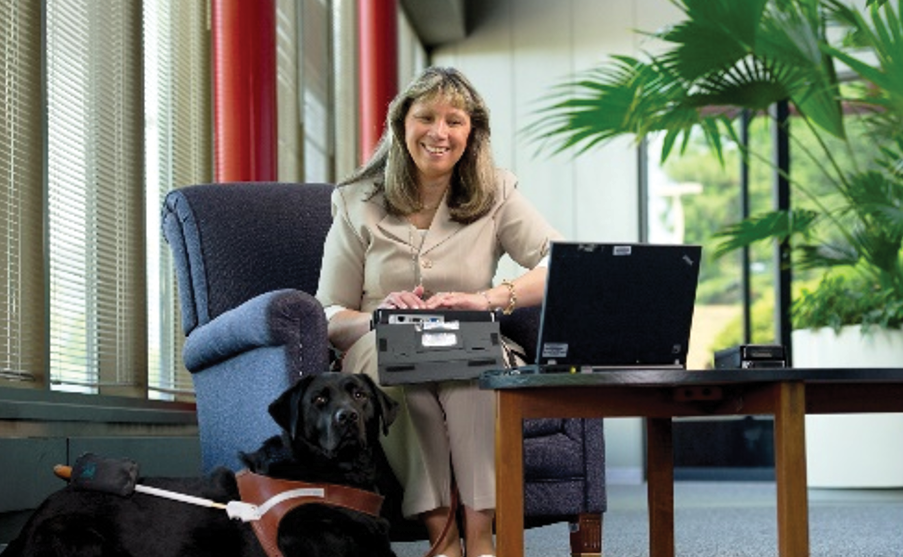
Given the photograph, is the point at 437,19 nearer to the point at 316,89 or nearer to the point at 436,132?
the point at 316,89

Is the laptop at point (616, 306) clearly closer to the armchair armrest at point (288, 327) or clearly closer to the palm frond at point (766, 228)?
the armchair armrest at point (288, 327)

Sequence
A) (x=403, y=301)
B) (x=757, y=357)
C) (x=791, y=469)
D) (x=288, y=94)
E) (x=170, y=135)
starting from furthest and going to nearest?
(x=288, y=94) → (x=170, y=135) → (x=403, y=301) → (x=757, y=357) → (x=791, y=469)

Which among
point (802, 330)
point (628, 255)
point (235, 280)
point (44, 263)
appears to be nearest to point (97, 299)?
point (44, 263)

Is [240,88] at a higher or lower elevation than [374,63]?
lower

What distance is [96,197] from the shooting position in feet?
11.8

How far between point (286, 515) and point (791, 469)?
732 millimetres

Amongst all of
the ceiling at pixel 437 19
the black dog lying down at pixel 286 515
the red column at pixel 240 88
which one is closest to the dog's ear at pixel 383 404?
the black dog lying down at pixel 286 515

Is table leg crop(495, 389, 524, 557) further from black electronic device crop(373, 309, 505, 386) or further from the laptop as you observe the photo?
black electronic device crop(373, 309, 505, 386)

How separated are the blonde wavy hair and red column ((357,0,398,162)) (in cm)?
373

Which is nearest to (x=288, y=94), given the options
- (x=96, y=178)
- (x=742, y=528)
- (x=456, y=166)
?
(x=96, y=178)

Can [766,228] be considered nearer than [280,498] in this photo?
No

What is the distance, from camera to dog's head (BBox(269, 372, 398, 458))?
7.99 ft

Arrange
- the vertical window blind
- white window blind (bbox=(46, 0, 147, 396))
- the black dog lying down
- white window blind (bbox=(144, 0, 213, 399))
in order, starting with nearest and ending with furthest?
the black dog lying down → the vertical window blind → white window blind (bbox=(46, 0, 147, 396)) → white window blind (bbox=(144, 0, 213, 399))

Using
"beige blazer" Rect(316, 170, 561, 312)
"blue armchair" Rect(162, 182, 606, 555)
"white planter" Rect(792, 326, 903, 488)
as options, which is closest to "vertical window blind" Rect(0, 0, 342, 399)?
"blue armchair" Rect(162, 182, 606, 555)
